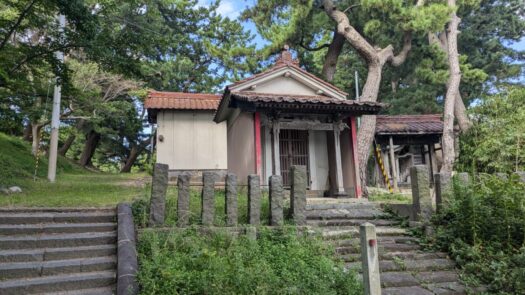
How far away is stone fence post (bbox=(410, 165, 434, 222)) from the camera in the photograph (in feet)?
20.9

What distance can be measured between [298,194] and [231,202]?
4.18 feet

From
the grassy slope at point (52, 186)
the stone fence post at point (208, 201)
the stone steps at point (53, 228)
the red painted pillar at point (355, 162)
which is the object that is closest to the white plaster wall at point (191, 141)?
the grassy slope at point (52, 186)

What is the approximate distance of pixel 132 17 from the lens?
2397 centimetres

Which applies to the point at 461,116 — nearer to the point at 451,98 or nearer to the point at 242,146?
the point at 451,98

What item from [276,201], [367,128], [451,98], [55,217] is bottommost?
[55,217]

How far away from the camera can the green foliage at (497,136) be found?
1052 centimetres

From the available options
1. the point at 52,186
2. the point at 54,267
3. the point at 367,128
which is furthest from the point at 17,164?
the point at 367,128

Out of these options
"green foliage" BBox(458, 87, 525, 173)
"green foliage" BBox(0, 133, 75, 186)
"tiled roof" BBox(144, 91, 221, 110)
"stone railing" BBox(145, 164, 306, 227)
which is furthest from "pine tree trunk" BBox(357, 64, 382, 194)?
"green foliage" BBox(0, 133, 75, 186)

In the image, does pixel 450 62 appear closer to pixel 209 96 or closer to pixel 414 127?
pixel 414 127

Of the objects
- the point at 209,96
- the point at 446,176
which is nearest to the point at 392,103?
the point at 209,96

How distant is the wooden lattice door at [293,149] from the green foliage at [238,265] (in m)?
→ 5.67

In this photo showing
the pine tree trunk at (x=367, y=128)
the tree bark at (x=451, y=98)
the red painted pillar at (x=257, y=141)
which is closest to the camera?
the red painted pillar at (x=257, y=141)

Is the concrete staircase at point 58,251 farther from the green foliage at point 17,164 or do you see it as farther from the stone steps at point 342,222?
the green foliage at point 17,164

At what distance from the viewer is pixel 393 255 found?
18.5 feet
